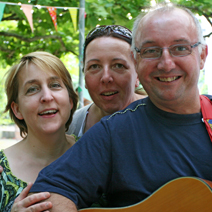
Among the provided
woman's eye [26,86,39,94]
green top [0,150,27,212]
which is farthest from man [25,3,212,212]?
woman's eye [26,86,39,94]

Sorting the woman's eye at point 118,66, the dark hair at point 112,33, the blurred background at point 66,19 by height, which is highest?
the blurred background at point 66,19

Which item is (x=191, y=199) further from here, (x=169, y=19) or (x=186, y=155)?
(x=169, y=19)

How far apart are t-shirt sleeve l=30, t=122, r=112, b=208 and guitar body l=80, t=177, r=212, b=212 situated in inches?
8.7

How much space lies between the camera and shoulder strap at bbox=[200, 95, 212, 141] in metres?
1.49

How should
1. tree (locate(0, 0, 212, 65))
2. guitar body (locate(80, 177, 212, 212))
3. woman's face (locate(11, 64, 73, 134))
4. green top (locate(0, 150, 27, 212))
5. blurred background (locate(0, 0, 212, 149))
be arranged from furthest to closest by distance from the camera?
tree (locate(0, 0, 212, 65)), blurred background (locate(0, 0, 212, 149)), woman's face (locate(11, 64, 73, 134)), green top (locate(0, 150, 27, 212)), guitar body (locate(80, 177, 212, 212))

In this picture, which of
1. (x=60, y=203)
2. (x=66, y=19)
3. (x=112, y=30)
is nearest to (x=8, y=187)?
(x=60, y=203)

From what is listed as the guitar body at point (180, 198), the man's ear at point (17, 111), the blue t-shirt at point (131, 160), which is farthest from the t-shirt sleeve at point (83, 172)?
the man's ear at point (17, 111)

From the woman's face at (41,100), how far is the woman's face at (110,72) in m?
0.28

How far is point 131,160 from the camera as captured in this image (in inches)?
59.3

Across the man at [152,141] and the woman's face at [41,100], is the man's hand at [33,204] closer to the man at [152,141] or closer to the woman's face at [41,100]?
the man at [152,141]

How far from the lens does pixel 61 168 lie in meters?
1.47

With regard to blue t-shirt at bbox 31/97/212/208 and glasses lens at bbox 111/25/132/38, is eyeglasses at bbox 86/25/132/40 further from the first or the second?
blue t-shirt at bbox 31/97/212/208

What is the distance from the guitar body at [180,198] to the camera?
1.30m

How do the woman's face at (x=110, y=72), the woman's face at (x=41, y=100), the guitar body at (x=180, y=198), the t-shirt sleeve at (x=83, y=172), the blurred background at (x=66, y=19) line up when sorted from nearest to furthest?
the guitar body at (x=180, y=198), the t-shirt sleeve at (x=83, y=172), the woman's face at (x=41, y=100), the woman's face at (x=110, y=72), the blurred background at (x=66, y=19)
